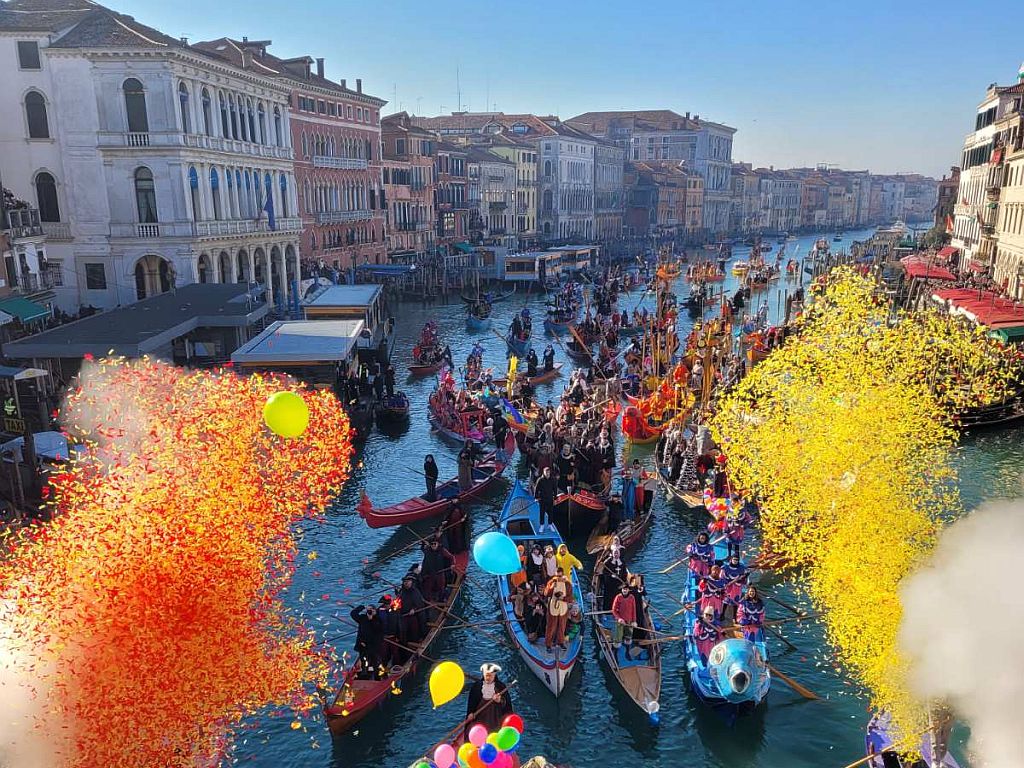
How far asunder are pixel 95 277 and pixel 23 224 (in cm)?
644

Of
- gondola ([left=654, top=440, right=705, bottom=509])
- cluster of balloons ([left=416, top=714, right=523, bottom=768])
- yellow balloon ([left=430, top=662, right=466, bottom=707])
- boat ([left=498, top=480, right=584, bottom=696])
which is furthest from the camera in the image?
gondola ([left=654, top=440, right=705, bottom=509])

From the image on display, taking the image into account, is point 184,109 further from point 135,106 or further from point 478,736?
point 478,736

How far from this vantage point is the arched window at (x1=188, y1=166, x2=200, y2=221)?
35.0m

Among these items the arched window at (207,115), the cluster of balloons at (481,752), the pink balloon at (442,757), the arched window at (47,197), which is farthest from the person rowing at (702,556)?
the arched window at (47,197)

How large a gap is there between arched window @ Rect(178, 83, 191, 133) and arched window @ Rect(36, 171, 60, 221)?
5859mm

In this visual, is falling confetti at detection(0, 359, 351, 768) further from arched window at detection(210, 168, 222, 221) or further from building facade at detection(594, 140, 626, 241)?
building facade at detection(594, 140, 626, 241)

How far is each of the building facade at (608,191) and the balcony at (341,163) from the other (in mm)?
43954

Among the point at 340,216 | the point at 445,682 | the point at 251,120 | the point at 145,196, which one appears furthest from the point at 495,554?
the point at 340,216

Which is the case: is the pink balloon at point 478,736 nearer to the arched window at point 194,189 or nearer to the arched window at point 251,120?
the arched window at point 194,189

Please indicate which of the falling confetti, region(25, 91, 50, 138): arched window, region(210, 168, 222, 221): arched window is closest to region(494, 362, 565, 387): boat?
region(210, 168, 222, 221): arched window

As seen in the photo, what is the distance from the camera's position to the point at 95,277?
34844 millimetres

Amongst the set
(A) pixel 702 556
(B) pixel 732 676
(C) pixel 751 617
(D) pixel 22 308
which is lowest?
(B) pixel 732 676

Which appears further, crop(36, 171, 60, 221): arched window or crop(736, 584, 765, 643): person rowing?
crop(36, 171, 60, 221): arched window

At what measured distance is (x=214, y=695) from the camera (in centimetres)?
980
